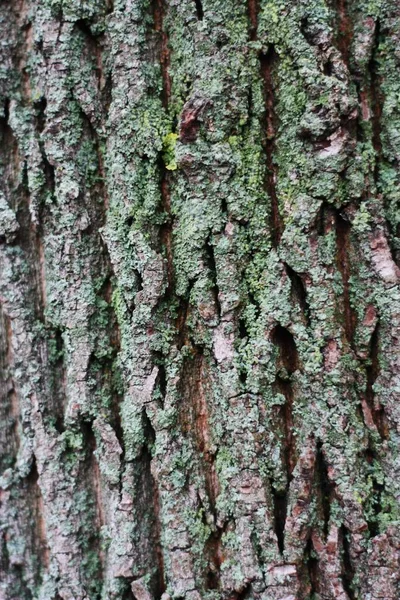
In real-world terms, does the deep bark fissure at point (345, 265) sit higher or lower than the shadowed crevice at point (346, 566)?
higher

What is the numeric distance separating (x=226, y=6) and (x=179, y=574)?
4.25ft

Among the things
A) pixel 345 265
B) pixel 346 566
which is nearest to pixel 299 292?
pixel 345 265

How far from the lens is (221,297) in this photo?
1109 millimetres

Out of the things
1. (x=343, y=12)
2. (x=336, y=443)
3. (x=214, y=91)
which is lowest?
(x=336, y=443)

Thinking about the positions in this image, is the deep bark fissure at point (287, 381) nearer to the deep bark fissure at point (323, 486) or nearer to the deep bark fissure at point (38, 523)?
the deep bark fissure at point (323, 486)

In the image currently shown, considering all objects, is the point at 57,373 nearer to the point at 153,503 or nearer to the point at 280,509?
the point at 153,503

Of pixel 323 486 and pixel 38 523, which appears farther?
pixel 38 523

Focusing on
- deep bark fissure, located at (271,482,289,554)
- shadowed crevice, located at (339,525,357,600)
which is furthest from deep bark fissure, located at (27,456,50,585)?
shadowed crevice, located at (339,525,357,600)

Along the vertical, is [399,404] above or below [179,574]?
above

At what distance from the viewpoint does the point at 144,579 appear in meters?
1.14

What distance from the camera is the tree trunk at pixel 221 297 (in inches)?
42.4

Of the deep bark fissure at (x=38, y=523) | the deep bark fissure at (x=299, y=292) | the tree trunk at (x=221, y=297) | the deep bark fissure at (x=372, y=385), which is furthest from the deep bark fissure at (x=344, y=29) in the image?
the deep bark fissure at (x=38, y=523)

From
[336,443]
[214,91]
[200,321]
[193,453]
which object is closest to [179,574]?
[193,453]

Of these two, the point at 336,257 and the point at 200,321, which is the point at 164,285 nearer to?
the point at 200,321
